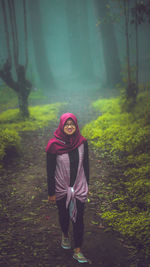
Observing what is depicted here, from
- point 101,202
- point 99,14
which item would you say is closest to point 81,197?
point 101,202

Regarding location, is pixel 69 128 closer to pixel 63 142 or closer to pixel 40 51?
pixel 63 142

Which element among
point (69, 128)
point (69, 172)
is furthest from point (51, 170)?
point (69, 128)

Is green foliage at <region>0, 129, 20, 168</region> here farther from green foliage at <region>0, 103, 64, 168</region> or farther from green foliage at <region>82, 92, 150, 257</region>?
green foliage at <region>82, 92, 150, 257</region>

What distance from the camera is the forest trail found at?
10.8 ft

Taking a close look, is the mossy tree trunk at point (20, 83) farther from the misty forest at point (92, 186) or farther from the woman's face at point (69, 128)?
the woman's face at point (69, 128)

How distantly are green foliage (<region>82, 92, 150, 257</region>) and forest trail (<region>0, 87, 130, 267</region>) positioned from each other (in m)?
0.30

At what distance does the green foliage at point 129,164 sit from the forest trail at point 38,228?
301 millimetres

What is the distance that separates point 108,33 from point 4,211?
16.3 m

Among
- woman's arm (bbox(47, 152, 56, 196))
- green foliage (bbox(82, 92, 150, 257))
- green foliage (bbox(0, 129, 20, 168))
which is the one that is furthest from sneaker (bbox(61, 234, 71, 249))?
green foliage (bbox(0, 129, 20, 168))

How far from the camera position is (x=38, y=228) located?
13.3ft

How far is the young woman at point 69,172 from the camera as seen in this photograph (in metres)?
3.15

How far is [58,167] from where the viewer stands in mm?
3232

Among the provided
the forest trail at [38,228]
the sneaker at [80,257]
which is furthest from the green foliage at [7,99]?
the sneaker at [80,257]

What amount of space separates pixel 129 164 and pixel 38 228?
322 cm
